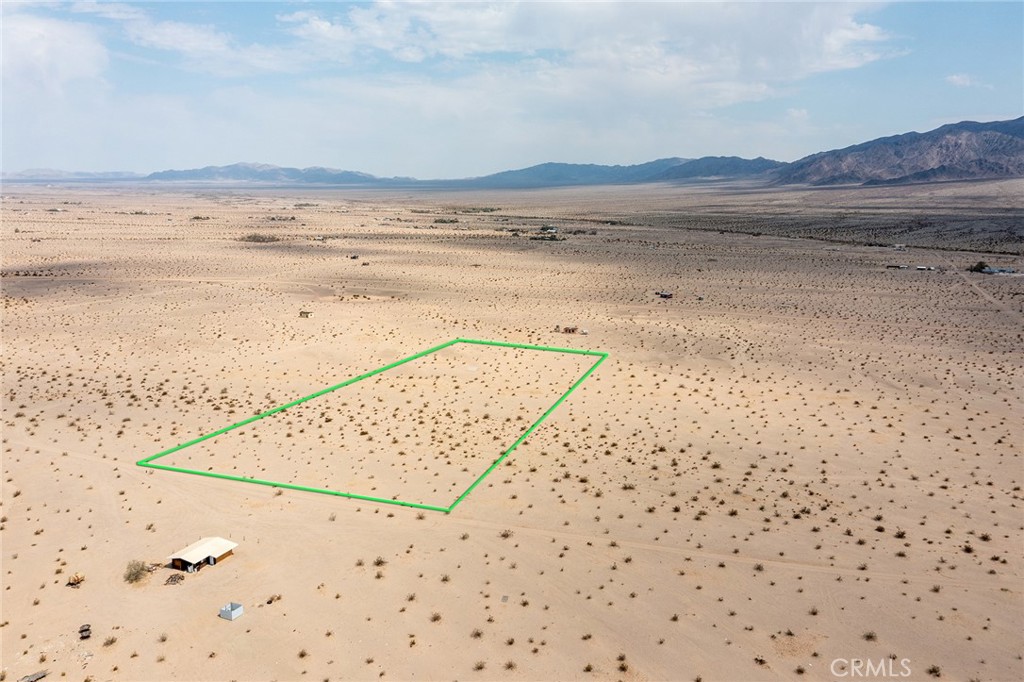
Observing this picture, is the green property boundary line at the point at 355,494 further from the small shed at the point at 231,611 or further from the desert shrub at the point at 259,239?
the desert shrub at the point at 259,239

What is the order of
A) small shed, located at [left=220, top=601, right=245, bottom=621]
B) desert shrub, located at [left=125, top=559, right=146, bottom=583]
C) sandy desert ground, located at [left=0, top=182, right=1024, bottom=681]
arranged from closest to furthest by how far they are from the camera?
1. sandy desert ground, located at [left=0, top=182, right=1024, bottom=681]
2. small shed, located at [left=220, top=601, right=245, bottom=621]
3. desert shrub, located at [left=125, top=559, right=146, bottom=583]

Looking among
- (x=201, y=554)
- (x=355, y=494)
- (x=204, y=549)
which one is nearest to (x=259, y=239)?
(x=355, y=494)

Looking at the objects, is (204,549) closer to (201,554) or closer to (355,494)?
(201,554)

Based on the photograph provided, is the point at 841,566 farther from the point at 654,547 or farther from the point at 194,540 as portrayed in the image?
the point at 194,540

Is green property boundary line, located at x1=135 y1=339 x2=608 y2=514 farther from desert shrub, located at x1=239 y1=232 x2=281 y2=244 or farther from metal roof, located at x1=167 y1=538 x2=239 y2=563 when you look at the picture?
desert shrub, located at x1=239 y1=232 x2=281 y2=244

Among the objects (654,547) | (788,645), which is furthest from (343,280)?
(788,645)

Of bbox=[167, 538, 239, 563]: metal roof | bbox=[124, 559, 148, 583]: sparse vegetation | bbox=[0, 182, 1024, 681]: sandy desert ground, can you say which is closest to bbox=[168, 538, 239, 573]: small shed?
bbox=[167, 538, 239, 563]: metal roof

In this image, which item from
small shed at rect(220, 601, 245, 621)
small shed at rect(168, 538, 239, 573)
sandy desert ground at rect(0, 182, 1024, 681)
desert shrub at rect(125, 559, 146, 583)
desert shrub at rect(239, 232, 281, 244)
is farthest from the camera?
desert shrub at rect(239, 232, 281, 244)
